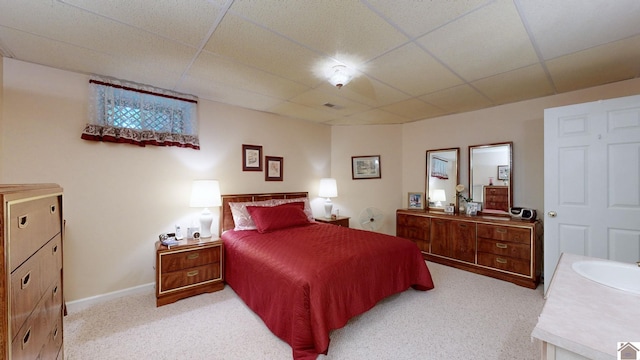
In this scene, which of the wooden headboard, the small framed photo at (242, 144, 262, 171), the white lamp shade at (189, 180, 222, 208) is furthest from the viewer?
the small framed photo at (242, 144, 262, 171)

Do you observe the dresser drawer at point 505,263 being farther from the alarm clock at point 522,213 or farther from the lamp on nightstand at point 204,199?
the lamp on nightstand at point 204,199

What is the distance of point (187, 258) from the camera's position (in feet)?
8.56

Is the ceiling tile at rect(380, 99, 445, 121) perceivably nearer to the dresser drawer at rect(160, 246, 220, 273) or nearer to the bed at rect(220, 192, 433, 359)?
the bed at rect(220, 192, 433, 359)

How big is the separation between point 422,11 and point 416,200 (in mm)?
3312

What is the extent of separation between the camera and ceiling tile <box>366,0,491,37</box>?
59.8 inches

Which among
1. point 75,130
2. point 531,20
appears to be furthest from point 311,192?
point 531,20

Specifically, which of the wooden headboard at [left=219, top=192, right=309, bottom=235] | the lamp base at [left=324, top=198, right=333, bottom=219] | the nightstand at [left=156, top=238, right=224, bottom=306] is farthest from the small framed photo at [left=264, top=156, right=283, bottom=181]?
the nightstand at [left=156, top=238, right=224, bottom=306]

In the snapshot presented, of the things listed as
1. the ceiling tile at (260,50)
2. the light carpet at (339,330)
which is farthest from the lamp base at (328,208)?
the ceiling tile at (260,50)

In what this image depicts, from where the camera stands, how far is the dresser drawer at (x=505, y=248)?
294 centimetres

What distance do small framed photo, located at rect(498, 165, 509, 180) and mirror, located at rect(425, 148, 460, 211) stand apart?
55cm

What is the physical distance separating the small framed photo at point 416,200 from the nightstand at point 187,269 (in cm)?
326

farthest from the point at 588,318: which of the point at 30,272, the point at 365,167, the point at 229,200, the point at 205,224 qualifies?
the point at 365,167

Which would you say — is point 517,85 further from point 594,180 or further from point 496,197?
point 496,197

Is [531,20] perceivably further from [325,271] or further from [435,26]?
[325,271]
